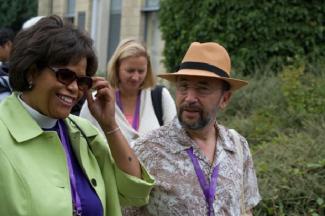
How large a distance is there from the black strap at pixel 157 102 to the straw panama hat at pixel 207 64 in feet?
3.95

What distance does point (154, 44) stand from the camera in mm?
17375

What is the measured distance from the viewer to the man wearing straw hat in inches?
120

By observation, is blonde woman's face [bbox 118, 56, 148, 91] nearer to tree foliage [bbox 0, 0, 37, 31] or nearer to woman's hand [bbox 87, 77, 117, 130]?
woman's hand [bbox 87, 77, 117, 130]

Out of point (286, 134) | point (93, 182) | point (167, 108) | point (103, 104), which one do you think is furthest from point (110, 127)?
point (286, 134)

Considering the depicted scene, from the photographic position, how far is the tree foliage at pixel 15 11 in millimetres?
26594

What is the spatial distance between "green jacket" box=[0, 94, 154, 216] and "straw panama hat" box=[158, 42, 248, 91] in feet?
2.19

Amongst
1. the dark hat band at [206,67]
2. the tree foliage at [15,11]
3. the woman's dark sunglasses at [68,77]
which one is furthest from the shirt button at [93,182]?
the tree foliage at [15,11]

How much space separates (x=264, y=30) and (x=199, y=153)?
7089 millimetres

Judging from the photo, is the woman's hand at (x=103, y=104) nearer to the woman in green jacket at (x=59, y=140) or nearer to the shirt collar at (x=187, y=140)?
the woman in green jacket at (x=59, y=140)

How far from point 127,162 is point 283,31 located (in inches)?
302

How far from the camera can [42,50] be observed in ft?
8.37

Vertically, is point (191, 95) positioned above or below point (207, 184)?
above

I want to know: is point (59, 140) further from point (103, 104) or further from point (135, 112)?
point (135, 112)

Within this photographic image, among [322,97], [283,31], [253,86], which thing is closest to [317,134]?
[322,97]
